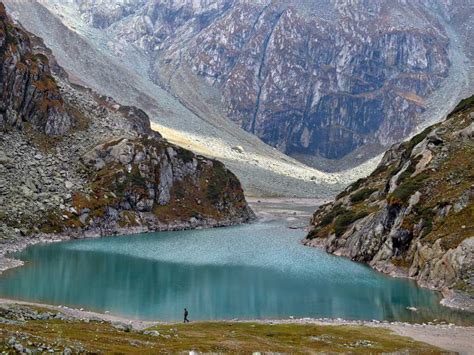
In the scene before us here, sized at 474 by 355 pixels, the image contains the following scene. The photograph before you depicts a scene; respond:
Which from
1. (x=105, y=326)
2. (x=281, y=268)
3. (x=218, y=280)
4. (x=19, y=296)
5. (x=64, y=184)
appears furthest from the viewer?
(x=64, y=184)

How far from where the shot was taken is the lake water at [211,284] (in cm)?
6700

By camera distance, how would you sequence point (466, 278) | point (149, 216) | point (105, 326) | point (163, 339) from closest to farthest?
1. point (163, 339)
2. point (105, 326)
3. point (466, 278)
4. point (149, 216)

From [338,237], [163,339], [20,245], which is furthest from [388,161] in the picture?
[163,339]

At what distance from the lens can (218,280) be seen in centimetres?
8450

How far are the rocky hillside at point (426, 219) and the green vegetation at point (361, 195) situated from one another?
1884mm

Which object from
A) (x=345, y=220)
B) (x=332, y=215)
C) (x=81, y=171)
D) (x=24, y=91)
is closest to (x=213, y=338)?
(x=345, y=220)

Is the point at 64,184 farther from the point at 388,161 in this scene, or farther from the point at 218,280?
the point at 388,161

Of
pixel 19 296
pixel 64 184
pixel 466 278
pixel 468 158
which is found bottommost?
pixel 19 296

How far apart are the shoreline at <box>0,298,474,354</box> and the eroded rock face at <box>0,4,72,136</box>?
8767 cm

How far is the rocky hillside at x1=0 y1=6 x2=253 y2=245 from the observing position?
400 ft

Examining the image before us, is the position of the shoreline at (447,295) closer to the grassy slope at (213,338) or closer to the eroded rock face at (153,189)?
the grassy slope at (213,338)

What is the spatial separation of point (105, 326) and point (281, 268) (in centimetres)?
5245

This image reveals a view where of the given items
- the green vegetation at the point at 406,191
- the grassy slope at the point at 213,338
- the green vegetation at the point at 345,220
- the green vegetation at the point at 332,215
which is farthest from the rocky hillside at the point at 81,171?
the green vegetation at the point at 406,191

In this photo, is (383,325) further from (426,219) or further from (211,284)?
(426,219)
